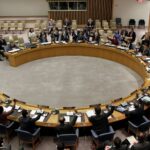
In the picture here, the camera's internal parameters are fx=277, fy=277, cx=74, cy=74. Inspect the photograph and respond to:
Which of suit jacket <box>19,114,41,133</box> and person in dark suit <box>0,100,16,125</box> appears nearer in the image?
suit jacket <box>19,114,41,133</box>

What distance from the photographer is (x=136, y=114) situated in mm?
8922

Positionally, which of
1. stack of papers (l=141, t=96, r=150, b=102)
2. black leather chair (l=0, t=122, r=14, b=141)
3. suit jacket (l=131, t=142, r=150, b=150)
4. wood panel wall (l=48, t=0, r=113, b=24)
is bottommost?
black leather chair (l=0, t=122, r=14, b=141)

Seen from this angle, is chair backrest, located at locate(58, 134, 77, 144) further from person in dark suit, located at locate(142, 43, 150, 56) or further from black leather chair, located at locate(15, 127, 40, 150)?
person in dark suit, located at locate(142, 43, 150, 56)

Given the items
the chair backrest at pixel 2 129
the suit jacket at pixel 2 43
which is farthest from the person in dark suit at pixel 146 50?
the chair backrest at pixel 2 129

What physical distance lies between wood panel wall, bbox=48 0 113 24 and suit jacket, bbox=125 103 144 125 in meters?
16.9

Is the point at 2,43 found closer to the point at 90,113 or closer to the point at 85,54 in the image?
the point at 85,54

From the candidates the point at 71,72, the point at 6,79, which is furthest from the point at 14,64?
the point at 71,72

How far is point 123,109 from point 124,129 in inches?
29.7

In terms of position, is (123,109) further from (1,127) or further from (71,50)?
(71,50)

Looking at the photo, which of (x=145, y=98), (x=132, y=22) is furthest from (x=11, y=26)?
(x=145, y=98)

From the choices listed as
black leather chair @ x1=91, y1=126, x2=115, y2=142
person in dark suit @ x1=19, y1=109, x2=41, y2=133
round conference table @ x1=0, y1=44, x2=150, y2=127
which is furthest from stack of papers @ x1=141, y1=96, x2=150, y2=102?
person in dark suit @ x1=19, y1=109, x2=41, y2=133

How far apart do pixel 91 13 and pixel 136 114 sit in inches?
677

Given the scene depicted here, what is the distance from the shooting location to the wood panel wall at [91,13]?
964 inches

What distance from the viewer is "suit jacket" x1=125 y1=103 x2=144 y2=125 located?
29.2 ft
